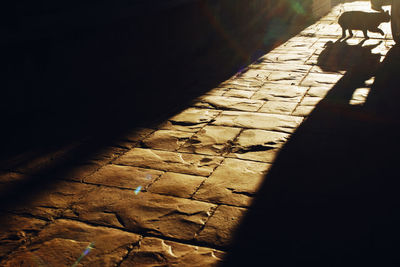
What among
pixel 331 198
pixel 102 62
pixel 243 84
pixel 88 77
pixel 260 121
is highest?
pixel 102 62

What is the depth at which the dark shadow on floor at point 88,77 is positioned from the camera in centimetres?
355

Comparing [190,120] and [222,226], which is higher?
[190,120]

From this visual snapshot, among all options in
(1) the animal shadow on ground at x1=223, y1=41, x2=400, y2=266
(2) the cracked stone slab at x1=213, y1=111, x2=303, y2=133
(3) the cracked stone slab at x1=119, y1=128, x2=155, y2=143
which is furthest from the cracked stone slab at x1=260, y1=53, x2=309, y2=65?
(3) the cracked stone slab at x1=119, y1=128, x2=155, y2=143

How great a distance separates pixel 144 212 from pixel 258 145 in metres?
1.38

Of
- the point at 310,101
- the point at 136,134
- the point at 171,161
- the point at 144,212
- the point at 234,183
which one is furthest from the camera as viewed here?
the point at 310,101

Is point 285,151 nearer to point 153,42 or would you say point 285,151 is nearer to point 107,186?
point 107,186

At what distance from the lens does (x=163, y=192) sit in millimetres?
2660

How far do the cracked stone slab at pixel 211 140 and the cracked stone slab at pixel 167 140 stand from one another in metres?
0.08

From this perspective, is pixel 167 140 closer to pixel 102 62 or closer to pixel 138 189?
pixel 138 189

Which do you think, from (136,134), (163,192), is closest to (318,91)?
(136,134)

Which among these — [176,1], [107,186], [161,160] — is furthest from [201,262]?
[176,1]

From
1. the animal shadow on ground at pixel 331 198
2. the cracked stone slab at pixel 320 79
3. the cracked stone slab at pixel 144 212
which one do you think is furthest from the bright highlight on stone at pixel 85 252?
the cracked stone slab at pixel 320 79

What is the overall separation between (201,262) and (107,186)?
3.70 ft

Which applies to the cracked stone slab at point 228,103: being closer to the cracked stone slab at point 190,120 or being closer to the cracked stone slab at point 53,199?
the cracked stone slab at point 190,120
